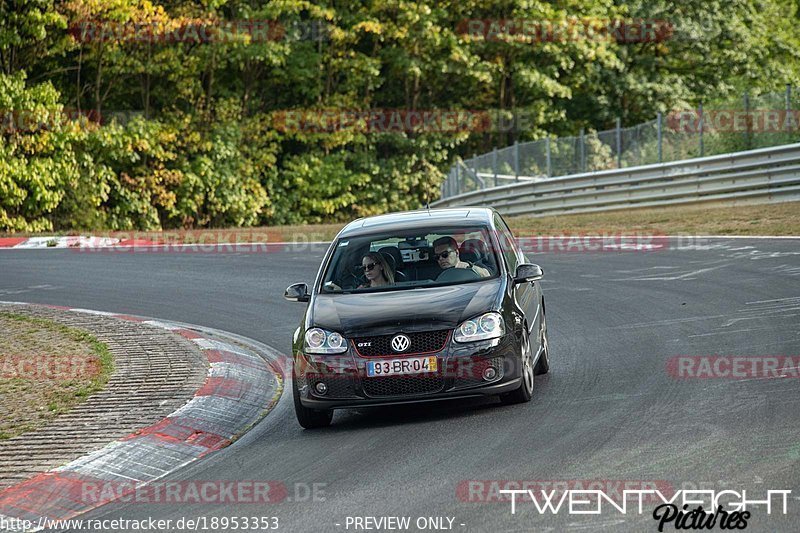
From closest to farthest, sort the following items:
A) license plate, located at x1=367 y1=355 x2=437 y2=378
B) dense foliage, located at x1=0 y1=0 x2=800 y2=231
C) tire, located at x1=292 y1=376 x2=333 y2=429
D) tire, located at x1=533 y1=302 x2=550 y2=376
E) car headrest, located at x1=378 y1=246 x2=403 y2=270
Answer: license plate, located at x1=367 y1=355 x2=437 y2=378, tire, located at x1=292 y1=376 x2=333 y2=429, car headrest, located at x1=378 y1=246 x2=403 y2=270, tire, located at x1=533 y1=302 x2=550 y2=376, dense foliage, located at x1=0 y1=0 x2=800 y2=231

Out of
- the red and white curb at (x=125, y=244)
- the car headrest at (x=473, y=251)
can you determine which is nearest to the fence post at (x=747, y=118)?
the red and white curb at (x=125, y=244)


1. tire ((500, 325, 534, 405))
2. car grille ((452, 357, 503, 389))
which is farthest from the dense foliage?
car grille ((452, 357, 503, 389))

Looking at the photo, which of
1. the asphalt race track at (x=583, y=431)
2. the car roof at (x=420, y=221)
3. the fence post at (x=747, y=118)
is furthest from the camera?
the fence post at (x=747, y=118)

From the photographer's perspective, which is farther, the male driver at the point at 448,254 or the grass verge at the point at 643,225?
the grass verge at the point at 643,225

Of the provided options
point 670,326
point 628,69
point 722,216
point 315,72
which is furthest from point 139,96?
point 670,326

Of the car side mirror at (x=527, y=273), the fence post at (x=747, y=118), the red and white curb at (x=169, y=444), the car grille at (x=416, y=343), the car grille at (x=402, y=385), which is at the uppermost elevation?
the fence post at (x=747, y=118)

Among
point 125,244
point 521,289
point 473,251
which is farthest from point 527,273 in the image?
point 125,244

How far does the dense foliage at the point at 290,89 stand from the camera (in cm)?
3844

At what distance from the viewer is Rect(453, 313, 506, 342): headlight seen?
29.6ft

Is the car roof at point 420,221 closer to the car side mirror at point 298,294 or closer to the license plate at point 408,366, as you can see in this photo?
→ the car side mirror at point 298,294

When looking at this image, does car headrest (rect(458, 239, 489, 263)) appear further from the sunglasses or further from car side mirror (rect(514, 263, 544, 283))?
car side mirror (rect(514, 263, 544, 283))

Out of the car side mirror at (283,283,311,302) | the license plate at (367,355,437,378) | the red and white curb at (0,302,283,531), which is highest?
the car side mirror at (283,283,311,302)

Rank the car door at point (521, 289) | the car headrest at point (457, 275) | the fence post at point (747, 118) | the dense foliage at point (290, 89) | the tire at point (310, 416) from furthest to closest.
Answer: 1. the dense foliage at point (290, 89)
2. the fence post at point (747, 118)
3. the car door at point (521, 289)
4. the car headrest at point (457, 275)
5. the tire at point (310, 416)

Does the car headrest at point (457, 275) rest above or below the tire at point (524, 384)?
above
